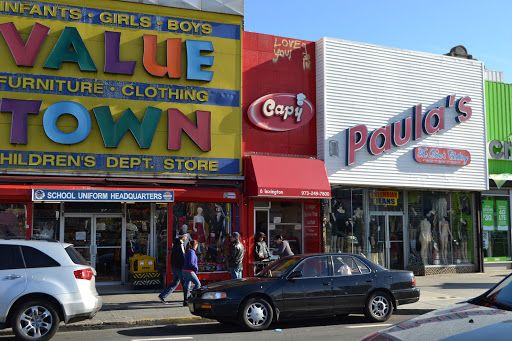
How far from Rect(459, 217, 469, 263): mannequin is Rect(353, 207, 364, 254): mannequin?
465 centimetres

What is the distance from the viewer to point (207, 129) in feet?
54.1

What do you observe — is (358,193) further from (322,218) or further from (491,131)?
(491,131)

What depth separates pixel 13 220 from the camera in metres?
14.9

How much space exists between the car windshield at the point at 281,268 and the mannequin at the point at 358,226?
790 centimetres

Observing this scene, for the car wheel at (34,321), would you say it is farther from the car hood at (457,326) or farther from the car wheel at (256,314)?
the car hood at (457,326)

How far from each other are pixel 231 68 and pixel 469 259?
39.7 ft

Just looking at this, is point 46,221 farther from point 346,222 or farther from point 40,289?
point 346,222

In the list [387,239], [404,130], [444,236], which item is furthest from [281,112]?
[444,236]

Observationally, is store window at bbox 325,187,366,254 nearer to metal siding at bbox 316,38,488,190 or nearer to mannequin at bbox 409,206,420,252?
metal siding at bbox 316,38,488,190

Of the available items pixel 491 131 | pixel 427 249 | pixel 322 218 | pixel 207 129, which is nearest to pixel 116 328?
pixel 207 129

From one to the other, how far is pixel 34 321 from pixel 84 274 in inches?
43.2

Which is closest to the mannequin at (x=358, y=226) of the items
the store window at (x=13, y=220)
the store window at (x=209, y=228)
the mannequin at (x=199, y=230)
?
the store window at (x=209, y=228)

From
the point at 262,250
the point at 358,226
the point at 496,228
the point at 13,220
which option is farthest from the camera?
the point at 496,228

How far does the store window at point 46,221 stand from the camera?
1535cm
